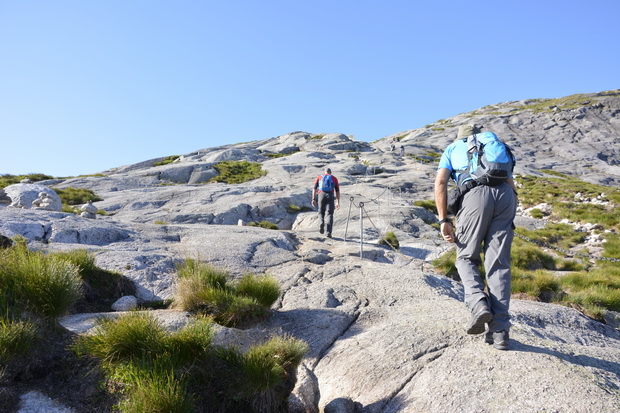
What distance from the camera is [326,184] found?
1412cm

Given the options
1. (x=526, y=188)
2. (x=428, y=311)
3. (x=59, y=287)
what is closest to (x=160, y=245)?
(x=59, y=287)

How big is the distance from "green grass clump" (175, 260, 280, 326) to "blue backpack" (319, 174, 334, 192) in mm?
8304

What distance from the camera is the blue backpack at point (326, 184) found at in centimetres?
1410

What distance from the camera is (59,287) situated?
4.50 m

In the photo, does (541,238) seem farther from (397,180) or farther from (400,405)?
(400,405)

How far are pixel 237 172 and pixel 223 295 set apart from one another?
39.6 metres

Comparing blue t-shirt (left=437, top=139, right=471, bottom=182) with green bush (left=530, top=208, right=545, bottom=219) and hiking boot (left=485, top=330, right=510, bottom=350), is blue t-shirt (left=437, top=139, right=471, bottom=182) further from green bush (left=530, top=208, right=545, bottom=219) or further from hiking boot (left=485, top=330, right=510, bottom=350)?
green bush (left=530, top=208, right=545, bottom=219)

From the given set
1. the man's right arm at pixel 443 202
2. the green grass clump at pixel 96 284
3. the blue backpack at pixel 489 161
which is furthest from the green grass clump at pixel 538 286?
the green grass clump at pixel 96 284

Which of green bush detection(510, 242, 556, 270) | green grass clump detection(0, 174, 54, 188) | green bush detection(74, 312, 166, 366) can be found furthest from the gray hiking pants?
green grass clump detection(0, 174, 54, 188)

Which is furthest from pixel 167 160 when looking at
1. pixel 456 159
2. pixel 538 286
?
pixel 456 159

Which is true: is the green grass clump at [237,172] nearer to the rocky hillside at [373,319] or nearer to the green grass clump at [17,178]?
the green grass clump at [17,178]

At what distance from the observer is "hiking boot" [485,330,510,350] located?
4.03 meters

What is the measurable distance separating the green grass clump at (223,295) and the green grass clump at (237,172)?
32.5 meters

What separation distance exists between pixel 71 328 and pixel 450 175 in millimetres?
5046
